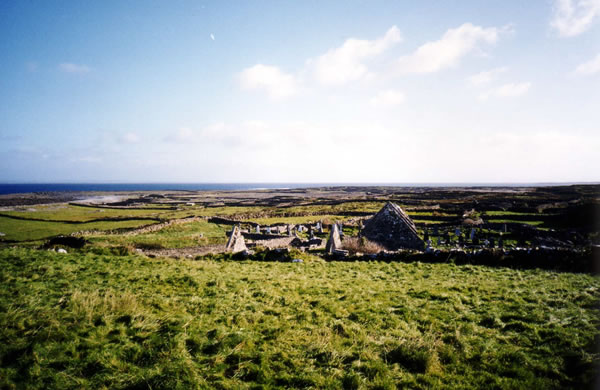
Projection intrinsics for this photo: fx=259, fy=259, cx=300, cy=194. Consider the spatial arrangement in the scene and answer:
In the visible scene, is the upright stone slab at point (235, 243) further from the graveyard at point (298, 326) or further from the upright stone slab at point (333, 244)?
the graveyard at point (298, 326)

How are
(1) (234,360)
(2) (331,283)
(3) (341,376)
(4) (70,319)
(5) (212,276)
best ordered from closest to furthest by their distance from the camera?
(3) (341,376) → (1) (234,360) → (4) (70,319) → (2) (331,283) → (5) (212,276)

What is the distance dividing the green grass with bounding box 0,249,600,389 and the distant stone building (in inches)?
360

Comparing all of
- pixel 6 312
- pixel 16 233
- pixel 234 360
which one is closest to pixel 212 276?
pixel 6 312

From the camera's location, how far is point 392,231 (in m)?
20.1

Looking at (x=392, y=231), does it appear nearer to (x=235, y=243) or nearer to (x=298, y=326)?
(x=235, y=243)

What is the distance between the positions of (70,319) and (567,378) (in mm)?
10032

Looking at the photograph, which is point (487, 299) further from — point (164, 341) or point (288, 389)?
point (164, 341)

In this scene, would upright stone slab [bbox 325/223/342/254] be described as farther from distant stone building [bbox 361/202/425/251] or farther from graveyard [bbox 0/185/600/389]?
graveyard [bbox 0/185/600/389]

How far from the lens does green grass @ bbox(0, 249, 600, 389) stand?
4469 millimetres

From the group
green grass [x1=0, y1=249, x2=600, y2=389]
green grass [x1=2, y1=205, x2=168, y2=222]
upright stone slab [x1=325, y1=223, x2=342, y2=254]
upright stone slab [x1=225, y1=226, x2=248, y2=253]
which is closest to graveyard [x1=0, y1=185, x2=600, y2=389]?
green grass [x1=0, y1=249, x2=600, y2=389]

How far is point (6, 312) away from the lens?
643 cm

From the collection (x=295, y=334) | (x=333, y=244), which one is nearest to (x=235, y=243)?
(x=333, y=244)

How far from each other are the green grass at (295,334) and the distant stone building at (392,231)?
30.0 feet

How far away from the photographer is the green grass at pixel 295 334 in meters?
4.47
